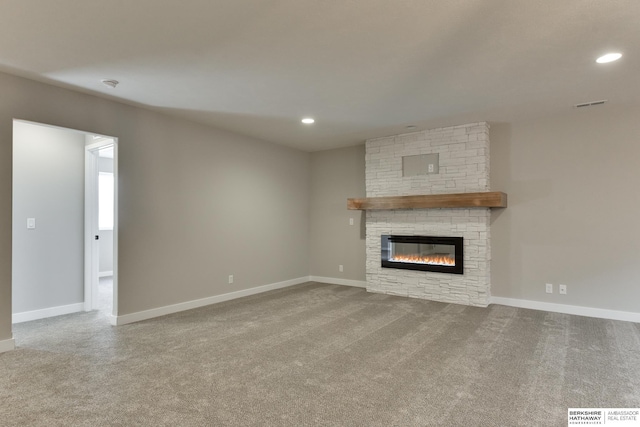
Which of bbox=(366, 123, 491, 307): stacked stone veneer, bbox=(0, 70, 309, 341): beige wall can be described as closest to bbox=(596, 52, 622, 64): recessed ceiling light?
bbox=(366, 123, 491, 307): stacked stone veneer

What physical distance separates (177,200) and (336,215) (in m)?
3.00

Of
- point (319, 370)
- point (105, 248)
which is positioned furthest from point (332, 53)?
point (105, 248)

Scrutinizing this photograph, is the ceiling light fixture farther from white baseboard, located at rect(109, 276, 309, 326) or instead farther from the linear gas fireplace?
Result: the linear gas fireplace

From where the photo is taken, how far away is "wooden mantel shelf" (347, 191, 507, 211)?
4.72 meters

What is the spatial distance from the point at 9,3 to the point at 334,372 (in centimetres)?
336

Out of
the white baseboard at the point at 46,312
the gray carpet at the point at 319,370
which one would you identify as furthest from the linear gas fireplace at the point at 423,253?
the white baseboard at the point at 46,312

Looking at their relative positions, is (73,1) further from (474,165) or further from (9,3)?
(474,165)

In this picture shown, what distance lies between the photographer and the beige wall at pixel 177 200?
348cm

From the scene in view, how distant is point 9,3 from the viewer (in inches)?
86.9

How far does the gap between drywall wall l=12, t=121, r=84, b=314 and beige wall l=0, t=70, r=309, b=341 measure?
3.88 feet

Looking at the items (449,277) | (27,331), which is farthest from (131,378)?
(449,277)

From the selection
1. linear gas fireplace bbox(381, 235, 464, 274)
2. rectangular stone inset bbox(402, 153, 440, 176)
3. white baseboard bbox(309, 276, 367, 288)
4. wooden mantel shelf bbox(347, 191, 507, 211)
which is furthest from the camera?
white baseboard bbox(309, 276, 367, 288)

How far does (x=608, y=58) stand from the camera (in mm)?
2996

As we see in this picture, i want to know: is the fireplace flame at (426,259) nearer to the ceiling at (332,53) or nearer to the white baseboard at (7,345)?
the ceiling at (332,53)
